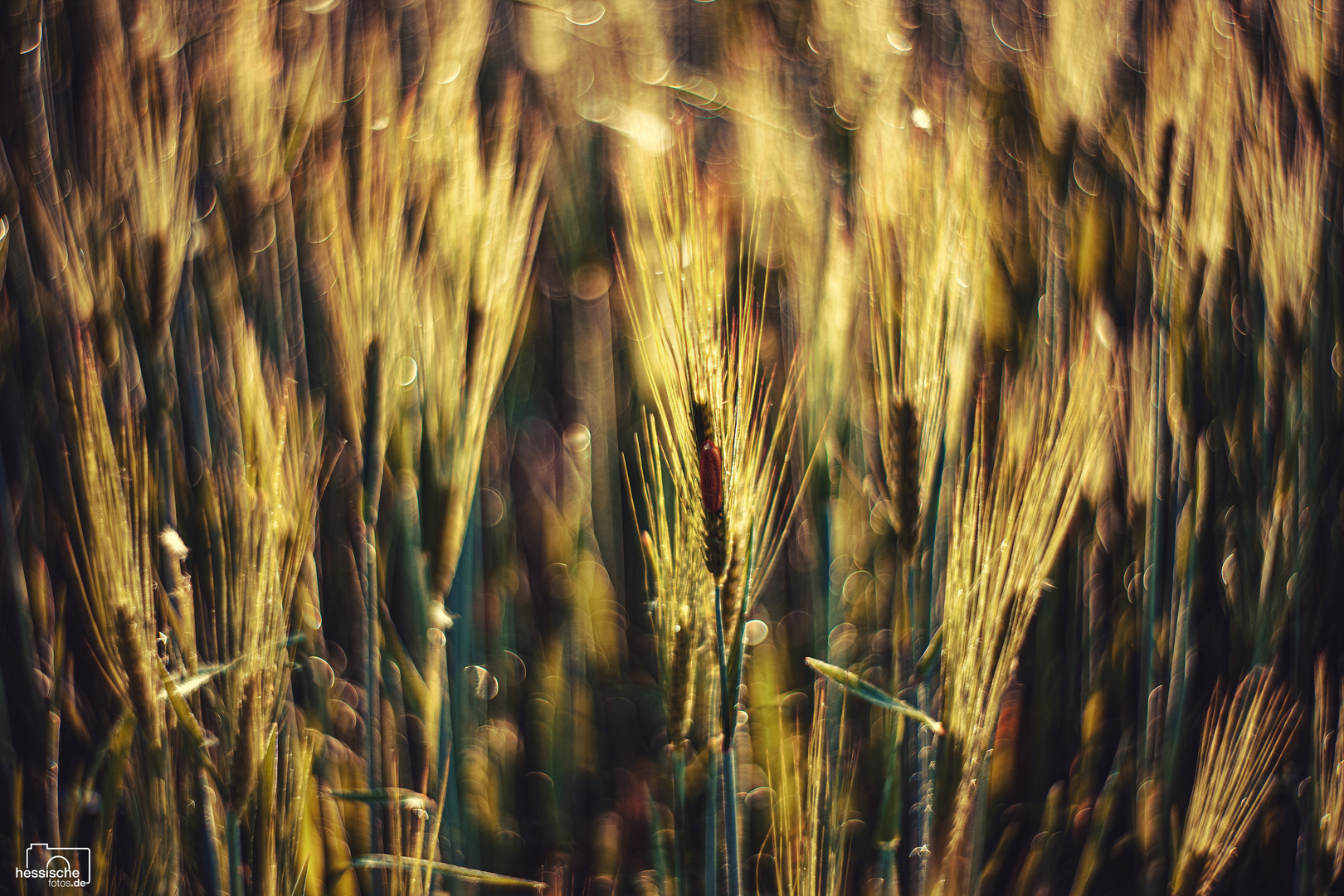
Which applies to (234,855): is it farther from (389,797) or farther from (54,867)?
(54,867)

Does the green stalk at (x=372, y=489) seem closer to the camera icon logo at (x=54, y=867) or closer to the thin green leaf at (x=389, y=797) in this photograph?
the thin green leaf at (x=389, y=797)

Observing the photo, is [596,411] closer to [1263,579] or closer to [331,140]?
[331,140]

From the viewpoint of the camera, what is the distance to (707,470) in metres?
→ 0.34

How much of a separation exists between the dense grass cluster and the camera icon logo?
0.05 ft

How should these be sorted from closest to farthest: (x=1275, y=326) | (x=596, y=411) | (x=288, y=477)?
(x=288, y=477) → (x=1275, y=326) → (x=596, y=411)

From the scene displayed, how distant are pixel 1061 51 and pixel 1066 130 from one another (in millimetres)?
72

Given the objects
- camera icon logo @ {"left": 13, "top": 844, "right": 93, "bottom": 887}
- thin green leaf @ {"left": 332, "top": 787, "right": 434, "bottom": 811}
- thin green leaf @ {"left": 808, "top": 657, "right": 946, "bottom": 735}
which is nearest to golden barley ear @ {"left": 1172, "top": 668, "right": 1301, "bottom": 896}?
thin green leaf @ {"left": 808, "top": 657, "right": 946, "bottom": 735}

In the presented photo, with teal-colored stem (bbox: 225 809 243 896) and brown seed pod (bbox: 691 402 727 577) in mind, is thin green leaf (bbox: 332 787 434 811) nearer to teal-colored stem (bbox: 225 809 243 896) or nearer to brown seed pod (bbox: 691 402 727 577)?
teal-colored stem (bbox: 225 809 243 896)

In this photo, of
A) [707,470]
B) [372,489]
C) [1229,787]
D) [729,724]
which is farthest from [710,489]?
[1229,787]

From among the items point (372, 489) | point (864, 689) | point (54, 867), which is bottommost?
point (54, 867)

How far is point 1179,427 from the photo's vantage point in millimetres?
501

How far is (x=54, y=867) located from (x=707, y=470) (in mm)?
540

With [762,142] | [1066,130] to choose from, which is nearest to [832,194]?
[762,142]

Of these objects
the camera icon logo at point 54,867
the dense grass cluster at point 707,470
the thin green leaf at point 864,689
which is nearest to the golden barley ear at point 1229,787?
the dense grass cluster at point 707,470
